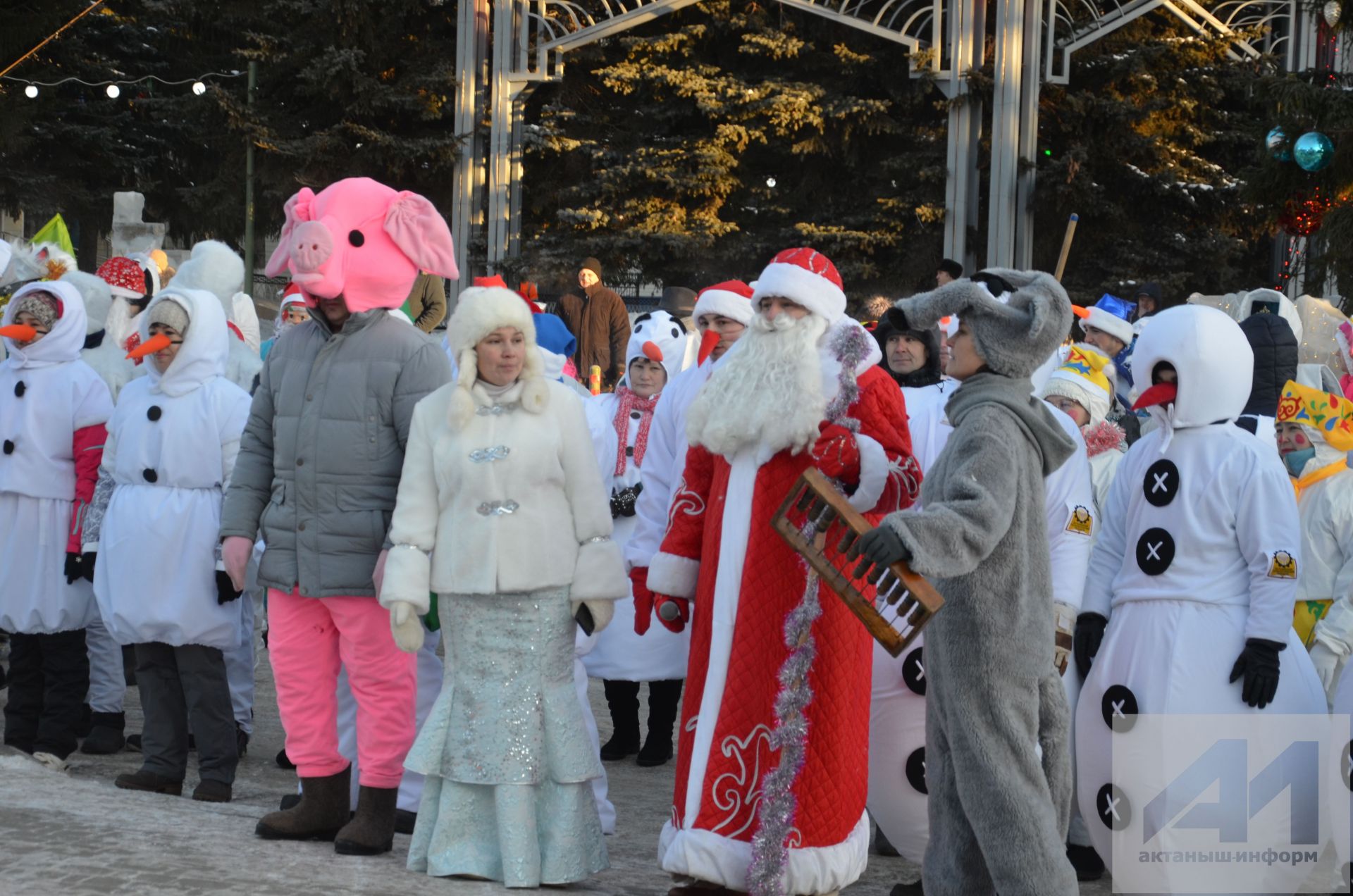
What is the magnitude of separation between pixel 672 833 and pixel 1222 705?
5.70 feet

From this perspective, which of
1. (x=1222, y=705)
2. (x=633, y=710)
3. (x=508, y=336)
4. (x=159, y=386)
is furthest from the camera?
(x=633, y=710)

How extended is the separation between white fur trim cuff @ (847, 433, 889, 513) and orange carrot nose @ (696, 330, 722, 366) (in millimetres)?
1611

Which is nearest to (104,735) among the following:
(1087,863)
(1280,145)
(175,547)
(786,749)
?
(175,547)

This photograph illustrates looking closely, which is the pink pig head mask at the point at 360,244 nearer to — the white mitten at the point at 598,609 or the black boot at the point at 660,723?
the white mitten at the point at 598,609

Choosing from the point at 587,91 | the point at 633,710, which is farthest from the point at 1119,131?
the point at 633,710

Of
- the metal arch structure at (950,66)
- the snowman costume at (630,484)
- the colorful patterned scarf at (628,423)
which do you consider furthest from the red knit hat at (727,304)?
the metal arch structure at (950,66)

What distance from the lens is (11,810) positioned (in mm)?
5668

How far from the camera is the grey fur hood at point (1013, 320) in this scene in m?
4.43

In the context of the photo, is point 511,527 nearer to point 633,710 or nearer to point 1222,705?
point 1222,705

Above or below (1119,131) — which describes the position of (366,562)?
below

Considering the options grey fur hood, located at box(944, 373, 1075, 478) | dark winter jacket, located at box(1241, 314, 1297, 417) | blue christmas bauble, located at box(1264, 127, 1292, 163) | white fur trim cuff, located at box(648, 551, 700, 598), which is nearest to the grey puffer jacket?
white fur trim cuff, located at box(648, 551, 700, 598)

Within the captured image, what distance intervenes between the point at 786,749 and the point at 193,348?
3.19 m

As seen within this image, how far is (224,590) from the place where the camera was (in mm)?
6477

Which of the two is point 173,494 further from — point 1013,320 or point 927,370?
point 1013,320
